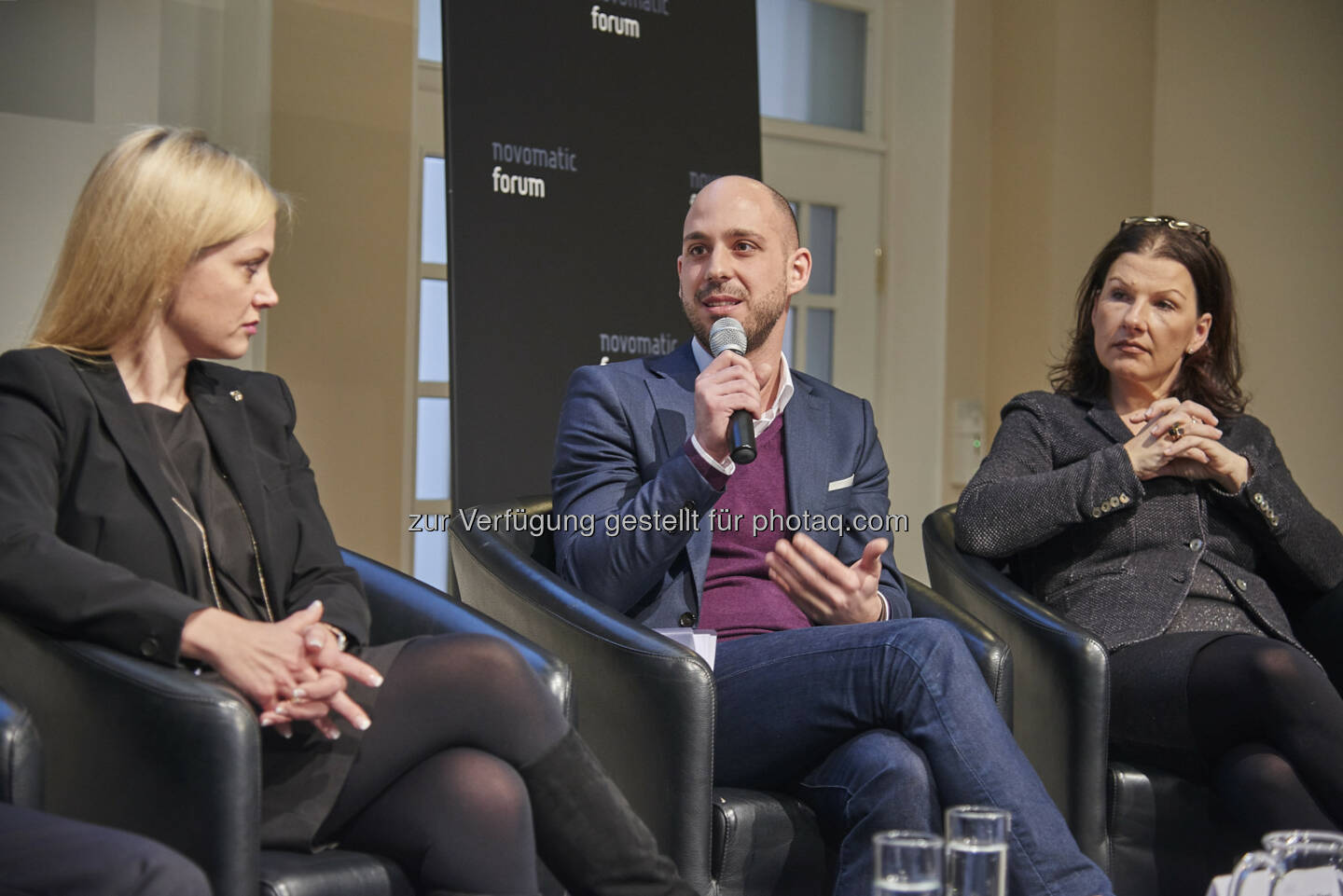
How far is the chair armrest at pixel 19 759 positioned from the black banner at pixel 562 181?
1.59 metres

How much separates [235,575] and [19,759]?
1.39 ft

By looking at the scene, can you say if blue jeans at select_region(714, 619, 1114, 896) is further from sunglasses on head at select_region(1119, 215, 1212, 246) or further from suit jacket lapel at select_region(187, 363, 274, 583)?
sunglasses on head at select_region(1119, 215, 1212, 246)

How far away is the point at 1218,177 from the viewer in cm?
454

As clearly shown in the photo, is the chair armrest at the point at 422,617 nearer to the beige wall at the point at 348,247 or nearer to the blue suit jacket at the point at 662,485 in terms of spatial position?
the blue suit jacket at the point at 662,485

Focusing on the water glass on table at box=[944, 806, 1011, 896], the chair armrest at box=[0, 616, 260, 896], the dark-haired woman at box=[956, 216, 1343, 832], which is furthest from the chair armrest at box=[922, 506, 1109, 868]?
the chair armrest at box=[0, 616, 260, 896]

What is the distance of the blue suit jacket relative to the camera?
205cm

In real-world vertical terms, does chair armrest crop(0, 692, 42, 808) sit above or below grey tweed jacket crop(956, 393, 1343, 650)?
below

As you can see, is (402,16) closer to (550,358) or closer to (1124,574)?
(550,358)

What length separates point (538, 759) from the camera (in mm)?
1607

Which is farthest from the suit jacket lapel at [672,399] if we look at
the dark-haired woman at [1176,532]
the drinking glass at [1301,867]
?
the drinking glass at [1301,867]

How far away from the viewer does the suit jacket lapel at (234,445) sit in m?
1.79

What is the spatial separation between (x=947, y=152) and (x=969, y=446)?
99 centimetres

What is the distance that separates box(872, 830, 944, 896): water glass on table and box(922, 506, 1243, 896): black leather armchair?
1.16 meters

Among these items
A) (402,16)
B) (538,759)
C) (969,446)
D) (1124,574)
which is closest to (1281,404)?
(969,446)
